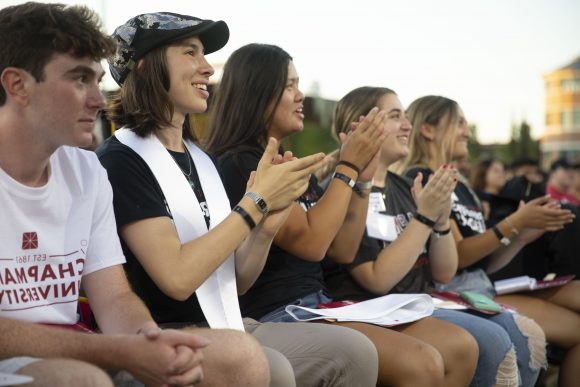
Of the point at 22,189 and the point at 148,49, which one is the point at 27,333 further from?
the point at 148,49

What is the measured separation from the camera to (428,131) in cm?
541

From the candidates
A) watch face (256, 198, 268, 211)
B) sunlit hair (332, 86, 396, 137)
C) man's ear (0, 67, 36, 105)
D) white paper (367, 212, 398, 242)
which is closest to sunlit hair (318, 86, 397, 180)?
sunlit hair (332, 86, 396, 137)

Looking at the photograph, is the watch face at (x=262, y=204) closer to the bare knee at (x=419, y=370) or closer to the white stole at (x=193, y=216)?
the white stole at (x=193, y=216)

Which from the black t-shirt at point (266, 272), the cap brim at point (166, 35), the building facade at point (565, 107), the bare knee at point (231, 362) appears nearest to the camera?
the bare knee at point (231, 362)

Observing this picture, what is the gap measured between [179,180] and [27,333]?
39.7 inches

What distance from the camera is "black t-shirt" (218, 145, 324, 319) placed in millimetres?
3510

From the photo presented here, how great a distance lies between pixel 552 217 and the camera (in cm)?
509

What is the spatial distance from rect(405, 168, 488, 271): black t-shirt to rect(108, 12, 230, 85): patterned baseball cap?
7.61ft

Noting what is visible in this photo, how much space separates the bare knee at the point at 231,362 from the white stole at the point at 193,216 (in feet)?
2.01

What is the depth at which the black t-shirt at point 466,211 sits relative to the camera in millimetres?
5211

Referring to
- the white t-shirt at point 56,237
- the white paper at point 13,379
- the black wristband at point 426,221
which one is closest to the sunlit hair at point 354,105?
the black wristband at point 426,221

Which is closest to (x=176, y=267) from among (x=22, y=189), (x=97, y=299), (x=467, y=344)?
(x=97, y=299)

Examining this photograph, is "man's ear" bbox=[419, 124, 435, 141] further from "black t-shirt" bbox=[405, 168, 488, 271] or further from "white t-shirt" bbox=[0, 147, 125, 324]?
"white t-shirt" bbox=[0, 147, 125, 324]

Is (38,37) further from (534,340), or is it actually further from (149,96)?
(534,340)
